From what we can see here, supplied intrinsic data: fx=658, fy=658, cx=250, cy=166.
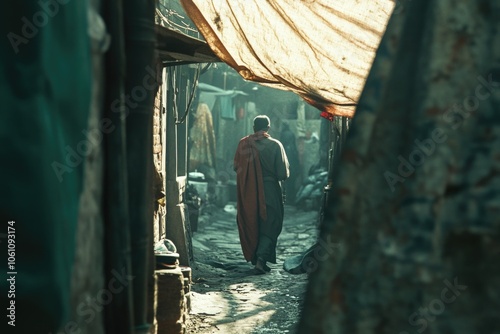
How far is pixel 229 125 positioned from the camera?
81.4 feet

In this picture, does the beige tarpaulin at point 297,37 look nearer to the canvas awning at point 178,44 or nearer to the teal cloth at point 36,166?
the canvas awning at point 178,44

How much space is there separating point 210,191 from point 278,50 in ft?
41.8

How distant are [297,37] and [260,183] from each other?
5.33 m

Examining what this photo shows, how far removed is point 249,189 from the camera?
9750 mm

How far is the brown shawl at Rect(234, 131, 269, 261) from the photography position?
957 centimetres

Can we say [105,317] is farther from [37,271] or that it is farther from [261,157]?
[261,157]
